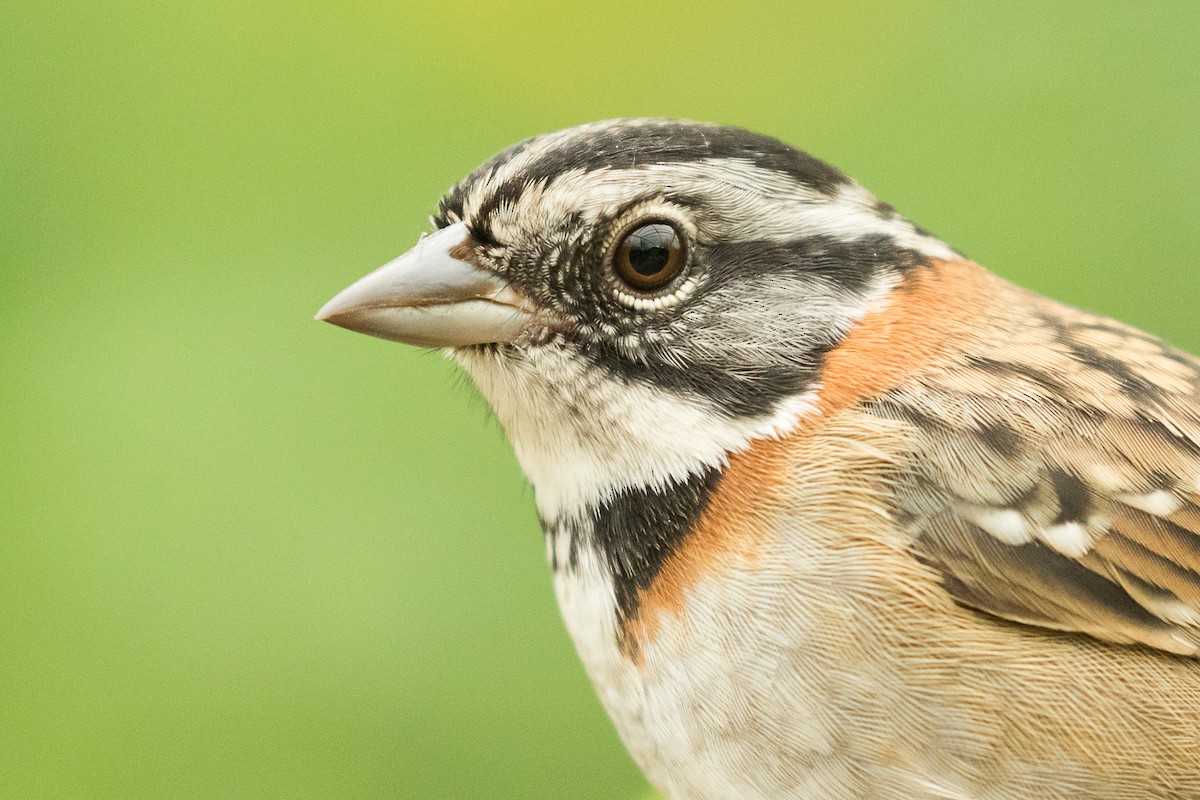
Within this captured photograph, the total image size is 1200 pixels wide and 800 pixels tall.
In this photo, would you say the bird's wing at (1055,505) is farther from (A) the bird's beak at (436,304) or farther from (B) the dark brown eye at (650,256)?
(A) the bird's beak at (436,304)

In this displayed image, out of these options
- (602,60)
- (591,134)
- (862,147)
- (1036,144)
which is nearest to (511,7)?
(602,60)

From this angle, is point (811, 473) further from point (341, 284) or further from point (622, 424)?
point (341, 284)

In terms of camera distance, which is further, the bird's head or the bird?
the bird's head

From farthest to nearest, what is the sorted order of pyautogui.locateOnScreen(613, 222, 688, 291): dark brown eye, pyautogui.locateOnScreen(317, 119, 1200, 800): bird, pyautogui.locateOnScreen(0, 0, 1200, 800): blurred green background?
pyautogui.locateOnScreen(0, 0, 1200, 800): blurred green background, pyautogui.locateOnScreen(613, 222, 688, 291): dark brown eye, pyautogui.locateOnScreen(317, 119, 1200, 800): bird

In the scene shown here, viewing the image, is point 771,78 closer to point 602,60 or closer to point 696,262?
point 602,60

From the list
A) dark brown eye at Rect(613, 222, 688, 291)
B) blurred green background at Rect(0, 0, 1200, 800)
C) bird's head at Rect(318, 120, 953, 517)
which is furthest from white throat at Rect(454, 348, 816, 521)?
blurred green background at Rect(0, 0, 1200, 800)

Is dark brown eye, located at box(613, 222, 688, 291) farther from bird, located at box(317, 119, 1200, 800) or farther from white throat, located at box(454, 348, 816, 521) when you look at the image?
white throat, located at box(454, 348, 816, 521)

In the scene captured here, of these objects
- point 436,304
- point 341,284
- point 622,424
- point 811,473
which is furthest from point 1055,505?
point 341,284

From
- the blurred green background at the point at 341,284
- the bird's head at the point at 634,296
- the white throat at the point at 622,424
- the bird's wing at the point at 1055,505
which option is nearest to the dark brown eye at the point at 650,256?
the bird's head at the point at 634,296
